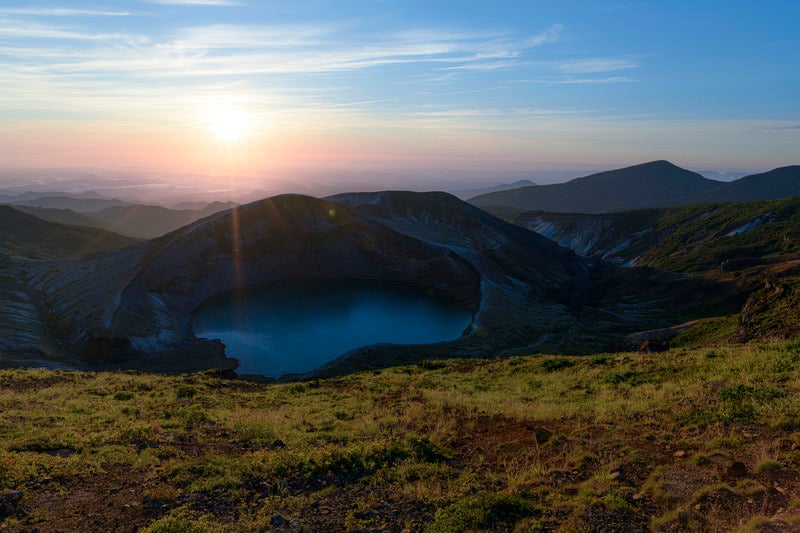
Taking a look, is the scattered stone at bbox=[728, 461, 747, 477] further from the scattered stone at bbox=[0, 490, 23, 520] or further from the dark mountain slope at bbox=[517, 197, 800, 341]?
the dark mountain slope at bbox=[517, 197, 800, 341]

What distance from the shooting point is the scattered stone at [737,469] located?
1046 cm

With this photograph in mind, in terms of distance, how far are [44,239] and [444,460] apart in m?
182

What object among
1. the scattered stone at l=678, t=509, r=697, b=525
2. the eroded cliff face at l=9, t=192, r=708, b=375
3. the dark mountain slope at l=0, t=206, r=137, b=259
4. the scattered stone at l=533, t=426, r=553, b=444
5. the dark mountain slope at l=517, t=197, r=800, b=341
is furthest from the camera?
the dark mountain slope at l=0, t=206, r=137, b=259

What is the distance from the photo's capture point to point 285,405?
81.8ft

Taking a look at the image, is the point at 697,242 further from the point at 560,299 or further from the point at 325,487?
the point at 325,487

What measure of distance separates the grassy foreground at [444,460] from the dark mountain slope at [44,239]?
140 metres

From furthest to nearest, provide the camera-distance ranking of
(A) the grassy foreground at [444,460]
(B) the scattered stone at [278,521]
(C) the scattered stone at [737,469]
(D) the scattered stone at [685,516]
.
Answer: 1. (C) the scattered stone at [737,469]
2. (B) the scattered stone at [278,521]
3. (A) the grassy foreground at [444,460]
4. (D) the scattered stone at [685,516]

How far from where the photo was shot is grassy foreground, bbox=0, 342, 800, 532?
1004 centimetres

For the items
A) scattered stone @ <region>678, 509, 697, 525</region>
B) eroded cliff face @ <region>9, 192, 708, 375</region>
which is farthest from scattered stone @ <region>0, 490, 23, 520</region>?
eroded cliff face @ <region>9, 192, 708, 375</region>

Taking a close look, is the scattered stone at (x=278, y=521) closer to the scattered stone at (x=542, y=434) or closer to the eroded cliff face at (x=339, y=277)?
the scattered stone at (x=542, y=434)

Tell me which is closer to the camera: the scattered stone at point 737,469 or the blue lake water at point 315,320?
the scattered stone at point 737,469

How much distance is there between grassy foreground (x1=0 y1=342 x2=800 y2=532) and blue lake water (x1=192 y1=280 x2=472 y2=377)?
39.2 meters

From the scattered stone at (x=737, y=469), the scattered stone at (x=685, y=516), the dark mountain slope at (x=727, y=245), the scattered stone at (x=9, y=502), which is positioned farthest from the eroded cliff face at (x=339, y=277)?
the scattered stone at (x=685, y=516)

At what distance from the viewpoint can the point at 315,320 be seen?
3194 inches
